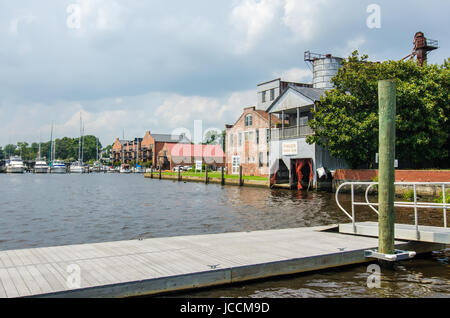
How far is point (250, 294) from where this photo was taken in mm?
7012

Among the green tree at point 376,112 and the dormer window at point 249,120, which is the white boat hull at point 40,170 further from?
the green tree at point 376,112

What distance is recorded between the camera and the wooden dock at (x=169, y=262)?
20.2 feet

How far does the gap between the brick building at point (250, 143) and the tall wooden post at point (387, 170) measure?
40787 mm

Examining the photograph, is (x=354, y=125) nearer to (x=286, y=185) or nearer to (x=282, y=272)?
(x=286, y=185)

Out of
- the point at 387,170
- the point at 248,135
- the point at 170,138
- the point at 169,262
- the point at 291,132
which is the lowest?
the point at 169,262

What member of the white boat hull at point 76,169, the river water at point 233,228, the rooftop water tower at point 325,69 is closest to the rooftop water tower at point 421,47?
the rooftop water tower at point 325,69

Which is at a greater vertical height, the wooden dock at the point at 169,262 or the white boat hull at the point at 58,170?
the white boat hull at the point at 58,170

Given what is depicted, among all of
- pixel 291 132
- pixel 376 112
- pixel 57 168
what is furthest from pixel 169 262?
pixel 57 168

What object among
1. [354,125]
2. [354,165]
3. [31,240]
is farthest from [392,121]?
[354,165]

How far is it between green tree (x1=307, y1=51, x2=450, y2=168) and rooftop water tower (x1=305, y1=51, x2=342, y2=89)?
18397 millimetres

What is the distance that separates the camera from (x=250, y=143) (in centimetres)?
5406

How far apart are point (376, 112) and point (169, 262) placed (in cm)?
2909

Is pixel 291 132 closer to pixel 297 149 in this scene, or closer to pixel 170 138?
pixel 297 149

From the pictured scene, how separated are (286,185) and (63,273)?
33.8 m
